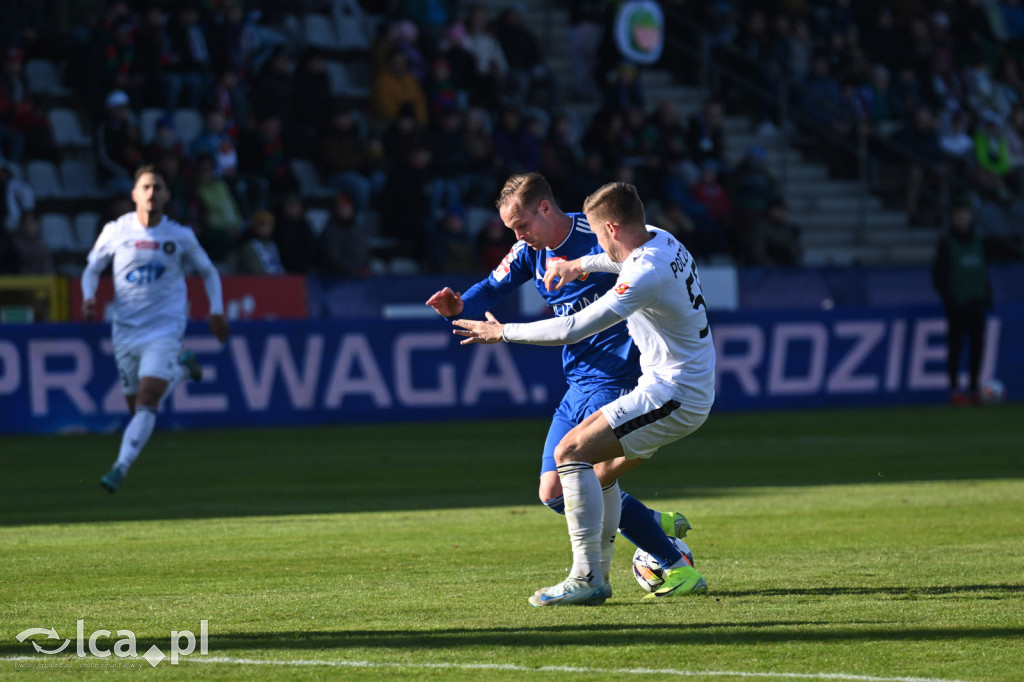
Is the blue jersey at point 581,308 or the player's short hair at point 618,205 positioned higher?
the player's short hair at point 618,205

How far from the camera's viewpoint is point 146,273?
13.1m

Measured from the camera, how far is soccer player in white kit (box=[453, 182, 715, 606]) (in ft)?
24.1

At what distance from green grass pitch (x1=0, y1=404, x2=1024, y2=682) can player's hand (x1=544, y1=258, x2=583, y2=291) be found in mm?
1511

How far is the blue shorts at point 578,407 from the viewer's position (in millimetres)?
7852

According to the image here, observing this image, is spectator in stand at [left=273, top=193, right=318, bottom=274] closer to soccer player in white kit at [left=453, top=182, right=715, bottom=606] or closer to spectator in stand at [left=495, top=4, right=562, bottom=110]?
spectator in stand at [left=495, top=4, right=562, bottom=110]

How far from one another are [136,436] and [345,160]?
35.7 ft

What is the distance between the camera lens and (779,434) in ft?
56.7

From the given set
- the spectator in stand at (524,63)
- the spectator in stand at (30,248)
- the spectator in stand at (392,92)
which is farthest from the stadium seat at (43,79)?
the spectator in stand at (524,63)

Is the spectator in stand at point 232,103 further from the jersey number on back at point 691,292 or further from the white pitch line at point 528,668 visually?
the white pitch line at point 528,668

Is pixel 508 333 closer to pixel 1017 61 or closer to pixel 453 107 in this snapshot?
pixel 453 107

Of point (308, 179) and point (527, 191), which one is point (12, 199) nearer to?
point (308, 179)

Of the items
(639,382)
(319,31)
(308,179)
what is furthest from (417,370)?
(639,382)

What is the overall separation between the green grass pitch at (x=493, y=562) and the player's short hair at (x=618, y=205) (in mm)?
1801

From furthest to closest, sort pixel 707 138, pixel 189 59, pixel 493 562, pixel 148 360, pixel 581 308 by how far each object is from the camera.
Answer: pixel 707 138, pixel 189 59, pixel 148 360, pixel 493 562, pixel 581 308
